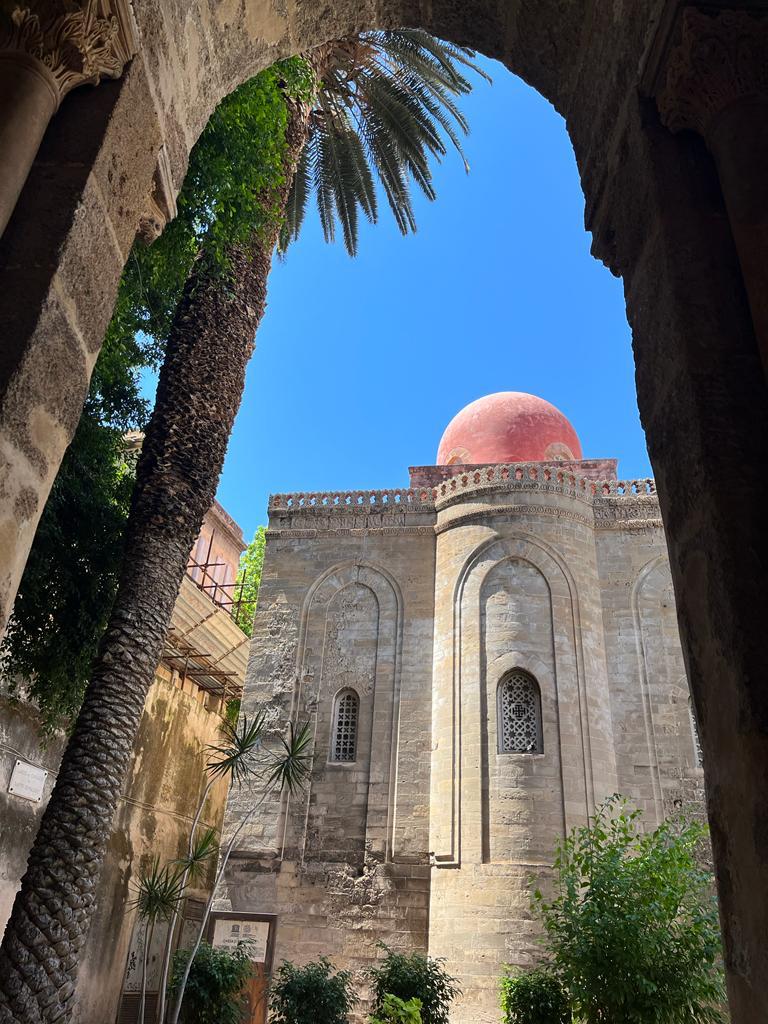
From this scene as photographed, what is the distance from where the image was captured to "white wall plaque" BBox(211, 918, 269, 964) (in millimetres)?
11406

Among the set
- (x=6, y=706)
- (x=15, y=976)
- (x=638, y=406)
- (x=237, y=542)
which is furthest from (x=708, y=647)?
(x=237, y=542)

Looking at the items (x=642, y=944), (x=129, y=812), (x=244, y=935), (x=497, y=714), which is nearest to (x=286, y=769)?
(x=244, y=935)

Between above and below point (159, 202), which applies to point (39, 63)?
below

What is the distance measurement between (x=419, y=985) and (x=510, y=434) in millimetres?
12855

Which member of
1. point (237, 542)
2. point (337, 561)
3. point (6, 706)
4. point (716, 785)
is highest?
point (237, 542)

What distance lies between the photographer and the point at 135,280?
6.35 meters

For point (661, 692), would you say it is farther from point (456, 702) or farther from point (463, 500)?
point (463, 500)

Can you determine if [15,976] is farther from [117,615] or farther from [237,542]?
[237,542]

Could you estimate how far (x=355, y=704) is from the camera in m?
13.2

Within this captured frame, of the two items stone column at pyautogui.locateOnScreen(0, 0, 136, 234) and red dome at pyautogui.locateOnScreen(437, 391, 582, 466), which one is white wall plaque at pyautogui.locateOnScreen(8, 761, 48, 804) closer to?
stone column at pyautogui.locateOnScreen(0, 0, 136, 234)

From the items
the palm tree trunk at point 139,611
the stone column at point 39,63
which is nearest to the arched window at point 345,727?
the palm tree trunk at point 139,611

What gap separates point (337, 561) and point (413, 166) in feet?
21.9

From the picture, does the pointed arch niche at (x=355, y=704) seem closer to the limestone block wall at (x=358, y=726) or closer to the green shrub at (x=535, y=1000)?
the limestone block wall at (x=358, y=726)

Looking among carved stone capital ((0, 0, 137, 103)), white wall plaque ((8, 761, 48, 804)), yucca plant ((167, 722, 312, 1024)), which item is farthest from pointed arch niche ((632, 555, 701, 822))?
carved stone capital ((0, 0, 137, 103))
